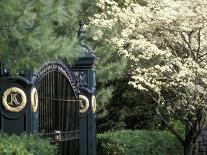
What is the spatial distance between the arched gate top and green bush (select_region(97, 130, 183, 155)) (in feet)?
9.11

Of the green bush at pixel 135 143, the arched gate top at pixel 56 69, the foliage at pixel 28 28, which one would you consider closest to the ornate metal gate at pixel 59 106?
the arched gate top at pixel 56 69

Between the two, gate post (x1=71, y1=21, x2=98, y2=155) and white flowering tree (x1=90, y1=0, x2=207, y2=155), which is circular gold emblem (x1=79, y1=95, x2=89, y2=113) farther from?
white flowering tree (x1=90, y1=0, x2=207, y2=155)

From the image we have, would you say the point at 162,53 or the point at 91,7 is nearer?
the point at 162,53

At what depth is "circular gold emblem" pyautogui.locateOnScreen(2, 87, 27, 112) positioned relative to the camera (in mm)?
8844

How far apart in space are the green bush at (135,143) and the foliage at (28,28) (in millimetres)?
7539

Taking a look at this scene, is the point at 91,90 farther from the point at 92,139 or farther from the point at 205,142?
the point at 205,142

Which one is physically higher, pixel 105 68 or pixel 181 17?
pixel 181 17

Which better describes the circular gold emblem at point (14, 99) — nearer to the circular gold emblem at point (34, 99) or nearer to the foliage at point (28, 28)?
the circular gold emblem at point (34, 99)

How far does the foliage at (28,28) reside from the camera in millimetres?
6156

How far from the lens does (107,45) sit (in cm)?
1504

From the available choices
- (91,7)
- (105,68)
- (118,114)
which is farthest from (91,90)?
(118,114)

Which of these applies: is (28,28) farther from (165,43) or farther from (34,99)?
(165,43)

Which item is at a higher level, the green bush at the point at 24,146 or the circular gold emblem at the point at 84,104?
the circular gold emblem at the point at 84,104

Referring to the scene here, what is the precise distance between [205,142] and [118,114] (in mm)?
4872
